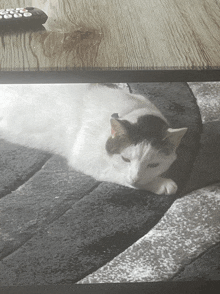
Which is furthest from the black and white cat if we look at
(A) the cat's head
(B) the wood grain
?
(B) the wood grain

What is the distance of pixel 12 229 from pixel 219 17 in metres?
0.90

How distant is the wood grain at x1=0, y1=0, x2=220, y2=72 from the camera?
94 cm

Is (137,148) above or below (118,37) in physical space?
below

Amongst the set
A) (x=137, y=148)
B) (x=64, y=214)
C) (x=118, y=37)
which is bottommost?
(x=64, y=214)

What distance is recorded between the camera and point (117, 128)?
105cm

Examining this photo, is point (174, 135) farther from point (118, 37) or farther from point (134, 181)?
point (118, 37)

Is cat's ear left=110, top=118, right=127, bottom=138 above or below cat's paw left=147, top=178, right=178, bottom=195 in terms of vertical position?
above

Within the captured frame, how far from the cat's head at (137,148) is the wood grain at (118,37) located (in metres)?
0.19

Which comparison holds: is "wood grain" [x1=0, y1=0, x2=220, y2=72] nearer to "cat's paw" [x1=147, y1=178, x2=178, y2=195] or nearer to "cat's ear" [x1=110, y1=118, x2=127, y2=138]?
"cat's ear" [x1=110, y1=118, x2=127, y2=138]

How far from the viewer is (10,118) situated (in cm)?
112

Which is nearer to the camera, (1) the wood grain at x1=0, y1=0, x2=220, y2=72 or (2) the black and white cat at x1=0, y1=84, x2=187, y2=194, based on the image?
(1) the wood grain at x1=0, y1=0, x2=220, y2=72

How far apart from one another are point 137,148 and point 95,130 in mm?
136

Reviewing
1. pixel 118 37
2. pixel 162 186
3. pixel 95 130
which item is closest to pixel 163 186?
pixel 162 186

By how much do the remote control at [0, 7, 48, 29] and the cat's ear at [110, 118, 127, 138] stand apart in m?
0.35
